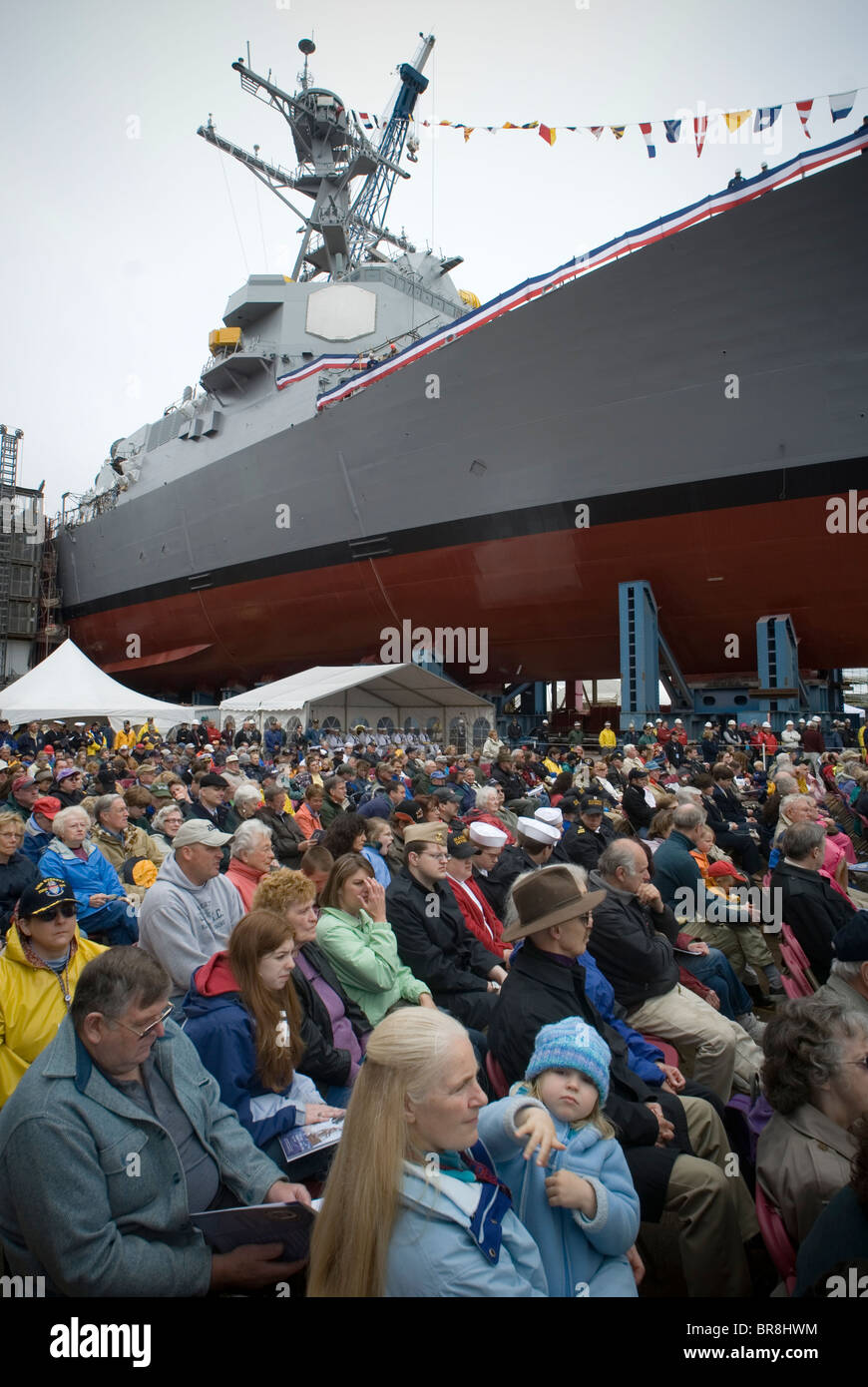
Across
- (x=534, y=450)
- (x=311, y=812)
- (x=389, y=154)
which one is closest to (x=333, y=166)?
(x=389, y=154)

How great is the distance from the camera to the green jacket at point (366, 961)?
3273 millimetres

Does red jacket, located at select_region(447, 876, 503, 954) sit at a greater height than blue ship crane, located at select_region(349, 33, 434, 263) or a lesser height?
lesser

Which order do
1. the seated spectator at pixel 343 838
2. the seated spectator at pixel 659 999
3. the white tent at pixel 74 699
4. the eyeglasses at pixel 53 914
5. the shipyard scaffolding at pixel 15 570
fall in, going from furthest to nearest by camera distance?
the shipyard scaffolding at pixel 15 570 → the white tent at pixel 74 699 → the seated spectator at pixel 343 838 → the seated spectator at pixel 659 999 → the eyeglasses at pixel 53 914

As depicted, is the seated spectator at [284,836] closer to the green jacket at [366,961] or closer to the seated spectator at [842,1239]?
the green jacket at [366,961]

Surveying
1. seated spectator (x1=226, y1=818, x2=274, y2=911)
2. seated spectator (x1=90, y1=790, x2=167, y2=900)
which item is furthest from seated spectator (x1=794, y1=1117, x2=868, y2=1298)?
seated spectator (x1=90, y1=790, x2=167, y2=900)

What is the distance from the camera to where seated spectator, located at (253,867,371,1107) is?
2723 mm

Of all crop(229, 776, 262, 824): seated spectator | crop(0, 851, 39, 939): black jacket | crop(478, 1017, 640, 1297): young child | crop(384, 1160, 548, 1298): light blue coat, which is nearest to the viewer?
crop(384, 1160, 548, 1298): light blue coat

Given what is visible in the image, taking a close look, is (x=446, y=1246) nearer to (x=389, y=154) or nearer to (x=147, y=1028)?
(x=147, y=1028)

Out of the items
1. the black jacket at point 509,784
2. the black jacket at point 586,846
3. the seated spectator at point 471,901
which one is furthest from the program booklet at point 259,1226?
the black jacket at point 509,784

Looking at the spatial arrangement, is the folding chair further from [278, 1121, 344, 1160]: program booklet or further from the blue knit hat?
[278, 1121, 344, 1160]: program booklet

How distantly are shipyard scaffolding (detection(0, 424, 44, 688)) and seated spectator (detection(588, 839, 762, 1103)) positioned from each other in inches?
1163

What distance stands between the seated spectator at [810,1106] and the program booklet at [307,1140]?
1289 millimetres

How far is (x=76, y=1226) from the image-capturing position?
1676mm

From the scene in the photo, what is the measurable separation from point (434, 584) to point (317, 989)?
48.9ft
